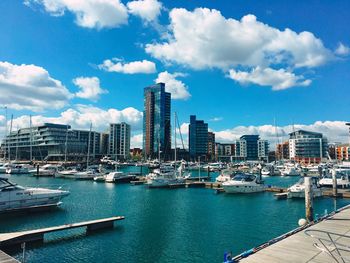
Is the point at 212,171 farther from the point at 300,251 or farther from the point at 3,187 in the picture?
the point at 300,251

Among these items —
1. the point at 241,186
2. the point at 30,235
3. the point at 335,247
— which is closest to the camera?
the point at 335,247

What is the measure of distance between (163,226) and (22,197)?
21.3 meters

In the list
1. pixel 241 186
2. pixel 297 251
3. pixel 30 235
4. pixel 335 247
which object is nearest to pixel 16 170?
pixel 241 186

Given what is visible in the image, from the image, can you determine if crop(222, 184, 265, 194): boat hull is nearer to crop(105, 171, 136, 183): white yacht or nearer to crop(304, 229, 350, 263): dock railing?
crop(105, 171, 136, 183): white yacht

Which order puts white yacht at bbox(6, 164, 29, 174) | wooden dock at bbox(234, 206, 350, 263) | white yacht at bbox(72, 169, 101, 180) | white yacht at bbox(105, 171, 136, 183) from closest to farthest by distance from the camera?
1. wooden dock at bbox(234, 206, 350, 263)
2. white yacht at bbox(105, 171, 136, 183)
3. white yacht at bbox(72, 169, 101, 180)
4. white yacht at bbox(6, 164, 29, 174)

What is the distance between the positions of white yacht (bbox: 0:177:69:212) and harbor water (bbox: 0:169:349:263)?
1300mm

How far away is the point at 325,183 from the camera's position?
7156cm

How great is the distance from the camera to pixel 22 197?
Result: 42.7m

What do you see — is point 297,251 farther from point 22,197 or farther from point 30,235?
point 22,197

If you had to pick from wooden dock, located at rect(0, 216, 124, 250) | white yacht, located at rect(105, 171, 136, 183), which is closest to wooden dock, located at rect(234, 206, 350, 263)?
wooden dock, located at rect(0, 216, 124, 250)

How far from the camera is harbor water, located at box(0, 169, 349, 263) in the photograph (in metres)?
26.1

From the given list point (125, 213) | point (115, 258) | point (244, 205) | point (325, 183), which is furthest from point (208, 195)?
point (115, 258)

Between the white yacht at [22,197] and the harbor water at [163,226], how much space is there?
1.30 m

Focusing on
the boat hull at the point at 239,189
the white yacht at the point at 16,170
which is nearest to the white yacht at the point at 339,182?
the boat hull at the point at 239,189
